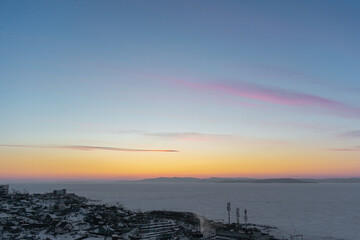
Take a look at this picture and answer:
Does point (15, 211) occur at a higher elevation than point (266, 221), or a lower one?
higher

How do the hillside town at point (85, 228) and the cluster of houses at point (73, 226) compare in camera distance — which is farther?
the cluster of houses at point (73, 226)

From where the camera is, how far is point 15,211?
6712cm

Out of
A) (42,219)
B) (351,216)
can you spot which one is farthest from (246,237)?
(351,216)

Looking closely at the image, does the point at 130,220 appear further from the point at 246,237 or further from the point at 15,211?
the point at 246,237

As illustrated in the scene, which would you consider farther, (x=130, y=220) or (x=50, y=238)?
(x=130, y=220)

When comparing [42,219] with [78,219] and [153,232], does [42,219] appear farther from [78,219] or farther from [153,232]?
[153,232]

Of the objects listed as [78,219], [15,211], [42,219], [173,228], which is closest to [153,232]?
[173,228]

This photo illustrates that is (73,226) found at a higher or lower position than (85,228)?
higher

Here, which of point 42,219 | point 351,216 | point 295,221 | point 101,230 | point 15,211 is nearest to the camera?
point 101,230

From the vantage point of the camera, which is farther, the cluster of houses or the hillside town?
the cluster of houses

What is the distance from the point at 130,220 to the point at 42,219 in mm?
19206

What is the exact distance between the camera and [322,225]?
256ft

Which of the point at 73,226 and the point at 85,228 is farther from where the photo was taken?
the point at 85,228

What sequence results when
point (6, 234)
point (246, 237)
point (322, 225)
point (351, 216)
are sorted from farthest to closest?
point (351, 216), point (322, 225), point (6, 234), point (246, 237)
